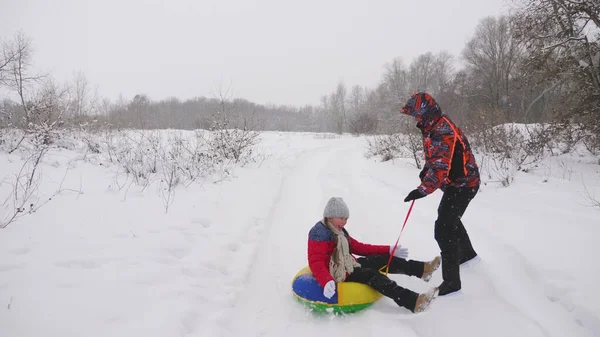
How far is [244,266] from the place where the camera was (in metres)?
4.19

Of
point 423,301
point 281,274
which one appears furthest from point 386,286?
point 281,274

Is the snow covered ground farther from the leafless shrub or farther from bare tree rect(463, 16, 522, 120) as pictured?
bare tree rect(463, 16, 522, 120)

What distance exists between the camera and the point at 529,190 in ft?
21.4

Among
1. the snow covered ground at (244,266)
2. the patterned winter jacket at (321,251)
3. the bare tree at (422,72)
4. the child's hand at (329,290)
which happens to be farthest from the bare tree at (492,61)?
the child's hand at (329,290)

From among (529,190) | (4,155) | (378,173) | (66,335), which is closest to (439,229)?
(66,335)

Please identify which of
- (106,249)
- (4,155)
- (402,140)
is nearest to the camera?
(106,249)

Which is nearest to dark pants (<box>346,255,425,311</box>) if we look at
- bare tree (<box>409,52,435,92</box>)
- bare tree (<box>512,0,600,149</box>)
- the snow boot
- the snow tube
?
the snow tube

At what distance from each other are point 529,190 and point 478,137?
4077mm

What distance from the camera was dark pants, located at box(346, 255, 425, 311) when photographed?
3.04 meters

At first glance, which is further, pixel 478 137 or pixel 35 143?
pixel 478 137

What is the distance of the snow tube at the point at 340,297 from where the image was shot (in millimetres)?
3086

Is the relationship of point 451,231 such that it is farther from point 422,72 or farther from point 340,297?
point 422,72

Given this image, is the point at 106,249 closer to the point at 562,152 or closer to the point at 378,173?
the point at 378,173

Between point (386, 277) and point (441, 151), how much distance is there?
4.70 feet
